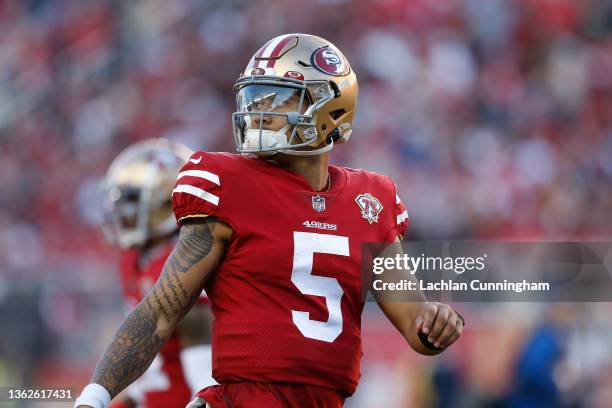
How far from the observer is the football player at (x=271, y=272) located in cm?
308

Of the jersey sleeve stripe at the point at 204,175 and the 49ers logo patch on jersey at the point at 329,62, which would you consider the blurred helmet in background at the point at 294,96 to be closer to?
the 49ers logo patch on jersey at the point at 329,62

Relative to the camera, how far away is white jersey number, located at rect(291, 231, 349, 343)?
314 centimetres

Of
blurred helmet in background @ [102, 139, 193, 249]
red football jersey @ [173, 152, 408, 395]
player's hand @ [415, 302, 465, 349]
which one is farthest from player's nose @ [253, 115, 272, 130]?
blurred helmet in background @ [102, 139, 193, 249]

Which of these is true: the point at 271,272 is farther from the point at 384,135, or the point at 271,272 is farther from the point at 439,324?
the point at 384,135

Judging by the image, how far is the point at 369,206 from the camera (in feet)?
11.1

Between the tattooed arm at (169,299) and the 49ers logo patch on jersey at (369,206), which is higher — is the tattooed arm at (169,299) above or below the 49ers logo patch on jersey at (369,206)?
below

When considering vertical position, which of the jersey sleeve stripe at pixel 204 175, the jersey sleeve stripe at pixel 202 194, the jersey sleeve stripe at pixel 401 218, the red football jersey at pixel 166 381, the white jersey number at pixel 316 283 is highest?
the jersey sleeve stripe at pixel 204 175

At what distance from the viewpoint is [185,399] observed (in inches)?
185

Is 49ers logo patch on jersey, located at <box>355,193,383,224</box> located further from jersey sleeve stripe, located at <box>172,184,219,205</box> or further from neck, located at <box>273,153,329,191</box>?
jersey sleeve stripe, located at <box>172,184,219,205</box>

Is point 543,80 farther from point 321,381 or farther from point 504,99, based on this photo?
point 321,381

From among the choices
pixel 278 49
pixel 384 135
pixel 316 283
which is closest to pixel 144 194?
pixel 278 49

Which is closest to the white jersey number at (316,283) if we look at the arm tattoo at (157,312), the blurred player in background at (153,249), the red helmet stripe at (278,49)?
the arm tattoo at (157,312)

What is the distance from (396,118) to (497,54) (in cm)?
130

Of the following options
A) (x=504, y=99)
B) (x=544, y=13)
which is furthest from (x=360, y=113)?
(x=544, y=13)
